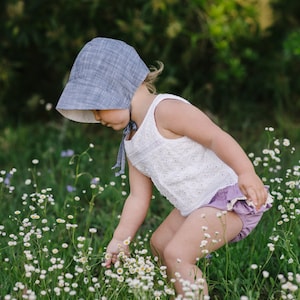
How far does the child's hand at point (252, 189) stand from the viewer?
2613 millimetres

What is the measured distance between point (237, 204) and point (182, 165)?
24 cm

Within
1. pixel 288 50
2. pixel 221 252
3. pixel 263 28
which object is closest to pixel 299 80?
pixel 263 28

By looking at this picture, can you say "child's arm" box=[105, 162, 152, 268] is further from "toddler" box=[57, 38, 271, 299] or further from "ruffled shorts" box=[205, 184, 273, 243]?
"ruffled shorts" box=[205, 184, 273, 243]

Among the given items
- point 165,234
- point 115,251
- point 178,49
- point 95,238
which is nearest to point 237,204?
point 165,234

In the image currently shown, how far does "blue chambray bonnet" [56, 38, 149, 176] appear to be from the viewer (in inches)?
108

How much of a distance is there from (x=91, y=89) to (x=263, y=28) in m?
3.32

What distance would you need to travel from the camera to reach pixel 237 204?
2.80 m

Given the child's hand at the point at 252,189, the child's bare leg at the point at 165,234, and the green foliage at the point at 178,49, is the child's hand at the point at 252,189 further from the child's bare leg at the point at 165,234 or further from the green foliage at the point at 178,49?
the green foliage at the point at 178,49

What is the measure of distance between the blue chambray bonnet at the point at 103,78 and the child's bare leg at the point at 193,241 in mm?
484

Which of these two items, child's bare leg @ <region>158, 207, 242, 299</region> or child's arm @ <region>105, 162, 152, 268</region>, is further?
child's arm @ <region>105, 162, 152, 268</region>

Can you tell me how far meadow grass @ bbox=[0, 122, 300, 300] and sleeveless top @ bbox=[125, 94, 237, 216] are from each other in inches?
9.8

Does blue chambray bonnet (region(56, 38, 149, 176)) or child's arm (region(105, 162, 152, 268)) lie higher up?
blue chambray bonnet (region(56, 38, 149, 176))

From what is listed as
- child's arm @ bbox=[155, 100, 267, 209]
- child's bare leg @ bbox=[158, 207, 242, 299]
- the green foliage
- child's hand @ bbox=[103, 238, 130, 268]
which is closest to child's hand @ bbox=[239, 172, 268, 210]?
child's arm @ bbox=[155, 100, 267, 209]

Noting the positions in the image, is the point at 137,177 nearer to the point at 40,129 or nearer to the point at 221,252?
the point at 221,252
